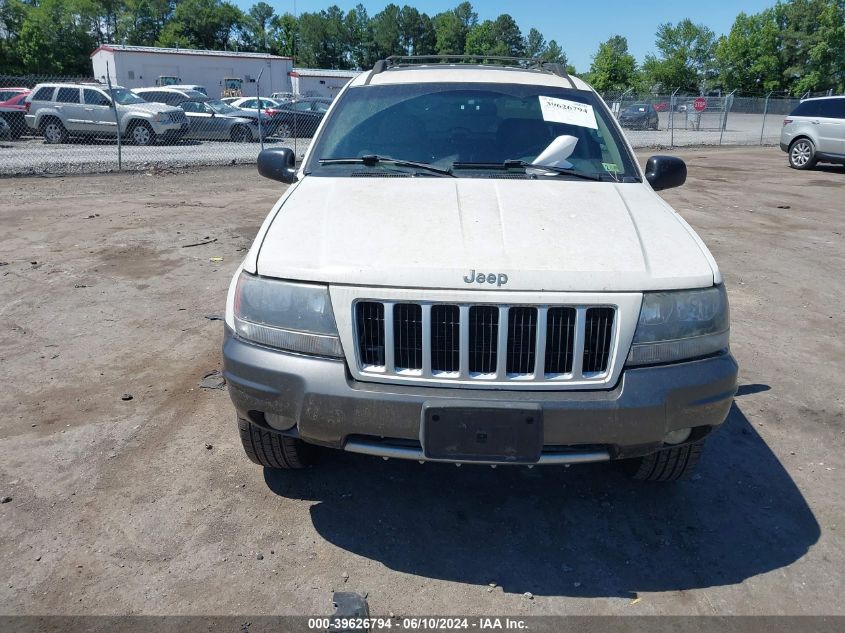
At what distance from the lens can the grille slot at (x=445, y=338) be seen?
2496 millimetres

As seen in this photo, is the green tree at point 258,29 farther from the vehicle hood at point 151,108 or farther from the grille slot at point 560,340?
the grille slot at point 560,340

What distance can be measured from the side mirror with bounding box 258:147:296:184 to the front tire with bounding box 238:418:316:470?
169 centimetres

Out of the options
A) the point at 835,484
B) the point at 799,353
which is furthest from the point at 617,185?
the point at 799,353

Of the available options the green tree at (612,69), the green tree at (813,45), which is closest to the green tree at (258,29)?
the green tree at (612,69)

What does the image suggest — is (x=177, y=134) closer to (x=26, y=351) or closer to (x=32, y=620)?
(x=26, y=351)

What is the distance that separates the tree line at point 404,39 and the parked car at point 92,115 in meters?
45.3

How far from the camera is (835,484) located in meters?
3.39

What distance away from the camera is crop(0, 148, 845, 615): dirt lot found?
262 centimetres

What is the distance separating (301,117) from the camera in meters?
21.4

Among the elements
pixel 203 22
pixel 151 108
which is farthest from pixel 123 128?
pixel 203 22

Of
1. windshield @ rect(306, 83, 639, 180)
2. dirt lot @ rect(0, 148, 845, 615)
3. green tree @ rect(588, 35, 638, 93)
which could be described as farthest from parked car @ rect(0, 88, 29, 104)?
green tree @ rect(588, 35, 638, 93)

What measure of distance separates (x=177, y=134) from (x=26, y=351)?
1564cm

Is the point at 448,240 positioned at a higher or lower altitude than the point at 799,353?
higher

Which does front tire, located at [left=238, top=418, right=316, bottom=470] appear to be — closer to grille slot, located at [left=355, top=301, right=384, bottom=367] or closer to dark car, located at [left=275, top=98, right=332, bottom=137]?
grille slot, located at [left=355, top=301, right=384, bottom=367]
